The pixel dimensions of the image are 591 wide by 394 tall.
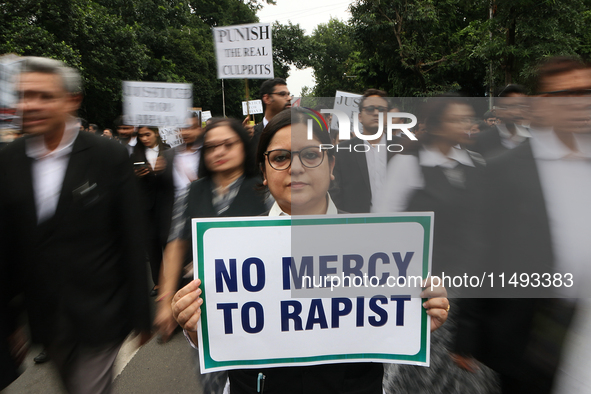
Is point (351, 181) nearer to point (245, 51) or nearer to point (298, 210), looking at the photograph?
point (298, 210)

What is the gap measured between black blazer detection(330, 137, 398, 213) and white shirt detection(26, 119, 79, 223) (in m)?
1.30

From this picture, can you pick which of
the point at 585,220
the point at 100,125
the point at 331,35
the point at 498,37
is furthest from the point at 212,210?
the point at 331,35

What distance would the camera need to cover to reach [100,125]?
81.0 feet

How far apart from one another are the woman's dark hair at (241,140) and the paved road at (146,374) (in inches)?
52.3

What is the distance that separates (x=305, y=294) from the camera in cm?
145

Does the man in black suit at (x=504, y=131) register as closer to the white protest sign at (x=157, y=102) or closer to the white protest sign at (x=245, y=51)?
the white protest sign at (x=157, y=102)

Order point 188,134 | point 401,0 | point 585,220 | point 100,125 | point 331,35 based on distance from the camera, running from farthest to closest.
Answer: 1. point 331,35
2. point 100,125
3. point 401,0
4. point 188,134
5. point 585,220

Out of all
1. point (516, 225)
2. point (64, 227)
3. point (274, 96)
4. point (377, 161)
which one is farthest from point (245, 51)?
point (516, 225)

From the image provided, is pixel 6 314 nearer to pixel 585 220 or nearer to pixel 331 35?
pixel 585 220

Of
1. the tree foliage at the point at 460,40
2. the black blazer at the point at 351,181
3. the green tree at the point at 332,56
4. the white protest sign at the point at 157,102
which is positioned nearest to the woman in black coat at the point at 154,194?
the white protest sign at the point at 157,102

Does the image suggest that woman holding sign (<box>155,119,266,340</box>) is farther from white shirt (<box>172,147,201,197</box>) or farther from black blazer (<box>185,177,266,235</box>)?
white shirt (<box>172,147,201,197</box>)

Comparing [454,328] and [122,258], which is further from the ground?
[122,258]

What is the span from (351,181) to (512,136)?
0.64 m

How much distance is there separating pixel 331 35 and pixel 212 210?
197ft
